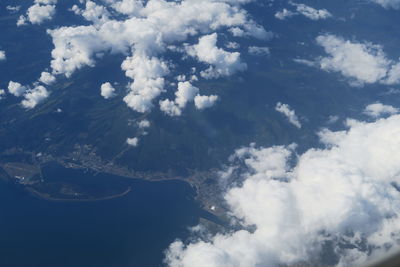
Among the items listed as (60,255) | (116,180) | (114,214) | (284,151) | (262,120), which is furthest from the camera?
(262,120)

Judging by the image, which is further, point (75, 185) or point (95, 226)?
point (75, 185)

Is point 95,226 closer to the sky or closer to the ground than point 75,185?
closer to the ground

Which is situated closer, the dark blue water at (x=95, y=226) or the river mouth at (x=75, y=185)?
the dark blue water at (x=95, y=226)

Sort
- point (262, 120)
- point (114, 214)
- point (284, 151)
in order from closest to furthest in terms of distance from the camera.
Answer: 1. point (114, 214)
2. point (284, 151)
3. point (262, 120)

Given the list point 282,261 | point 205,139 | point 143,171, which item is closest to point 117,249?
point 143,171

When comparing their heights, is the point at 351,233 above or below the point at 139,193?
below

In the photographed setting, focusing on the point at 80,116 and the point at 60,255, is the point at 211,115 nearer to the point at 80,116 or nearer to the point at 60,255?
the point at 80,116

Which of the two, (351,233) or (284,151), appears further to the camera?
(284,151)

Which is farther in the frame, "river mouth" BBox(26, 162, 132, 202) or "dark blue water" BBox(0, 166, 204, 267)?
"river mouth" BBox(26, 162, 132, 202)
